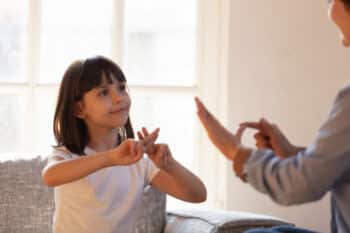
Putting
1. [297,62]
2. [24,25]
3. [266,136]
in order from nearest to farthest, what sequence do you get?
[266,136] → [297,62] → [24,25]

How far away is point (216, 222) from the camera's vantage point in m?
1.69

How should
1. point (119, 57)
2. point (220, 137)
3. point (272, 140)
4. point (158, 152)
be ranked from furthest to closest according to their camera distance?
point (119, 57) → point (158, 152) → point (272, 140) → point (220, 137)

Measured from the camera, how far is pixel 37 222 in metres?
1.96

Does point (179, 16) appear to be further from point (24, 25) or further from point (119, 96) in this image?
point (119, 96)

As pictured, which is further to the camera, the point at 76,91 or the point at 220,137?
the point at 76,91

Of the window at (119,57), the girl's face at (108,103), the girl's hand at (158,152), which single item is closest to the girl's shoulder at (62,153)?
the girl's face at (108,103)

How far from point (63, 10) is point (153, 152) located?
41.6 inches

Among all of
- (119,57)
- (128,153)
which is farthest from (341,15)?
(119,57)

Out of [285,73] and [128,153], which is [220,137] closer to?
[128,153]

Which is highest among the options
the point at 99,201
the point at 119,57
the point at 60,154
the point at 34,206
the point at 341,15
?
the point at 341,15

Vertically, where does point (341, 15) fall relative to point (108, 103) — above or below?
above

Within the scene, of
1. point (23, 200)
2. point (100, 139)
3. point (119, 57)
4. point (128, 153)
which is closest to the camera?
point (128, 153)

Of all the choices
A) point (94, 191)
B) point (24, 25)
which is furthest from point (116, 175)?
point (24, 25)

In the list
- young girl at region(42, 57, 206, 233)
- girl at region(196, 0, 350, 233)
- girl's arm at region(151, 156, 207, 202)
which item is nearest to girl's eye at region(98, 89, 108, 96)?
young girl at region(42, 57, 206, 233)
